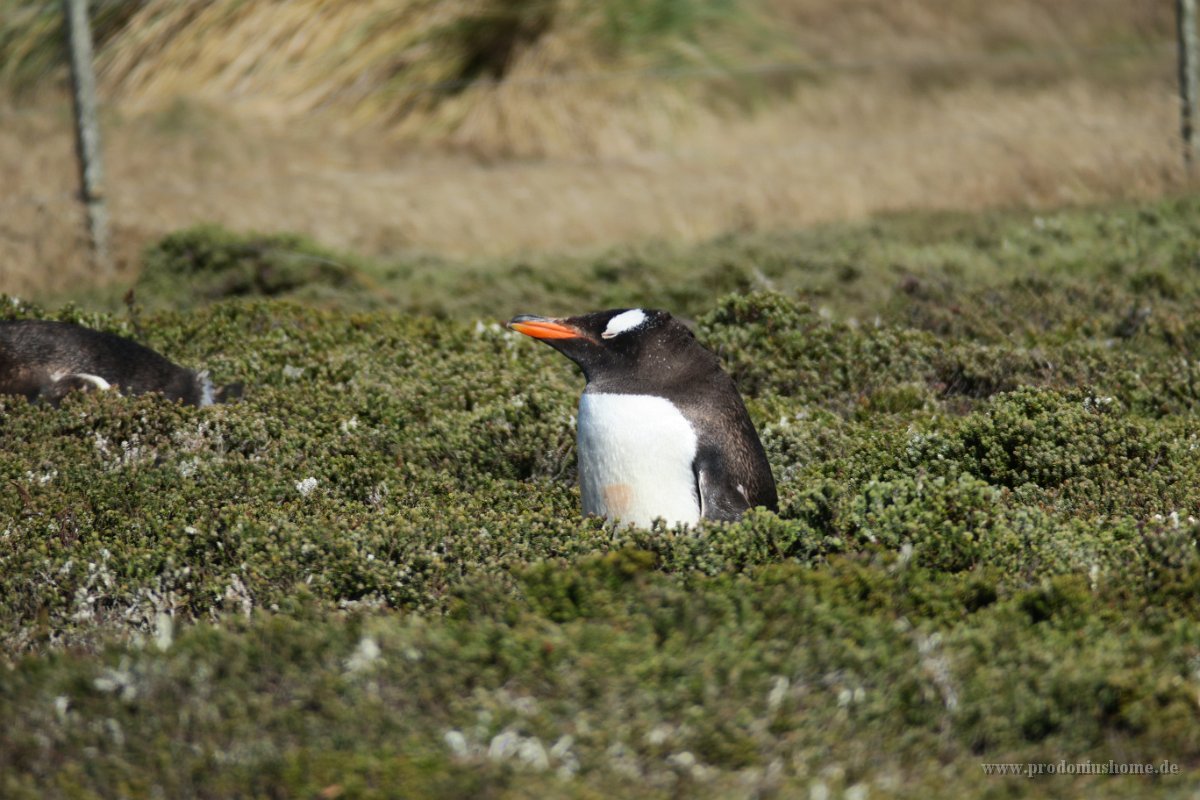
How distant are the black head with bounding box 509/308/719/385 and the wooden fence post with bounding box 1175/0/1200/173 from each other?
334 inches

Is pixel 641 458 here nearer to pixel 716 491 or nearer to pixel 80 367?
pixel 716 491

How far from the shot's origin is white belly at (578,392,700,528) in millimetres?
5070

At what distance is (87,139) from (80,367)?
186 inches

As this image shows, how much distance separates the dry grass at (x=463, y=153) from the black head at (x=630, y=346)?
630cm

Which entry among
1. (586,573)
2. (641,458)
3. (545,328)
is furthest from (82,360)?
(586,573)

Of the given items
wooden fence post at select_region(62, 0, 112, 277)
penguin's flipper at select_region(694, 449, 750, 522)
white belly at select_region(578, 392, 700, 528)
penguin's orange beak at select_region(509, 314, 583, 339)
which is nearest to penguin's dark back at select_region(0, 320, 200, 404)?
penguin's orange beak at select_region(509, 314, 583, 339)

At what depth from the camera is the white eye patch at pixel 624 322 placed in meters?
5.29

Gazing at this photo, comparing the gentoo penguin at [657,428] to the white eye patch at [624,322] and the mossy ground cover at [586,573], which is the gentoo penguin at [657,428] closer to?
the white eye patch at [624,322]

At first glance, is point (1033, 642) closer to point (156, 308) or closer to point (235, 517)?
point (235, 517)

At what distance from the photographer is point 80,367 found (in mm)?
6789

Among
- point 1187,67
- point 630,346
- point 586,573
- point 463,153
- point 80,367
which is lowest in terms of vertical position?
point 463,153

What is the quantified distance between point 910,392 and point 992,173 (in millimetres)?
5831

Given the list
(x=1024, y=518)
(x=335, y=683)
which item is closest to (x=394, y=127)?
(x=1024, y=518)

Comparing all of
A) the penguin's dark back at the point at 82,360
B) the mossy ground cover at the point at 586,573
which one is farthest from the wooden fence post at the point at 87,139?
the penguin's dark back at the point at 82,360
